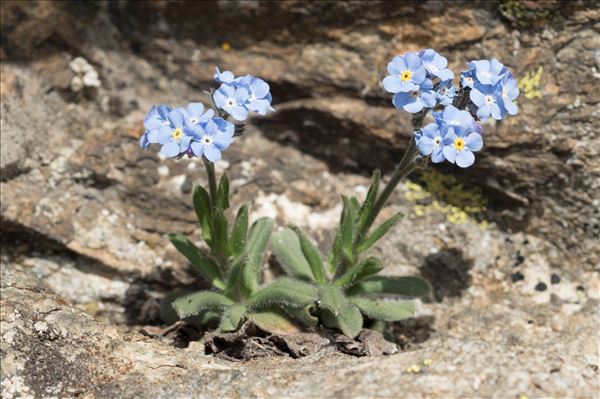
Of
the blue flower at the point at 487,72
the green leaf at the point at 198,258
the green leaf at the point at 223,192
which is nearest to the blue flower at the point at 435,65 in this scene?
the blue flower at the point at 487,72

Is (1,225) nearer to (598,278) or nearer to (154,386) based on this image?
(154,386)

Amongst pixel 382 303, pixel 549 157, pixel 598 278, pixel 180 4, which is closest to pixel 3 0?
pixel 180 4

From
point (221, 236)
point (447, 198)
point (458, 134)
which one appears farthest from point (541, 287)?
point (221, 236)

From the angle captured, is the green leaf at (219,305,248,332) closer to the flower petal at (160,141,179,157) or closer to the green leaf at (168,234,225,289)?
the green leaf at (168,234,225,289)

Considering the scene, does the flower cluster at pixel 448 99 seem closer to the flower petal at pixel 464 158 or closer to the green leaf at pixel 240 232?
the flower petal at pixel 464 158

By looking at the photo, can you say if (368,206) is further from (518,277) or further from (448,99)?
(518,277)

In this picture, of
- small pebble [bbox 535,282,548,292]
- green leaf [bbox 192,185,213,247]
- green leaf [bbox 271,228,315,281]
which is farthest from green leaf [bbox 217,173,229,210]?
small pebble [bbox 535,282,548,292]
